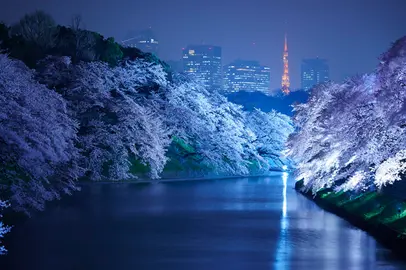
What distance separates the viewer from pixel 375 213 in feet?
76.6

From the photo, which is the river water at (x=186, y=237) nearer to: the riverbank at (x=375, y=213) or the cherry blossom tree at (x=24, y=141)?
the riverbank at (x=375, y=213)

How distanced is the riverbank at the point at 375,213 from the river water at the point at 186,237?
0.43 metres

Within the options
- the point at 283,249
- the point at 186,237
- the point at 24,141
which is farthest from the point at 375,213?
the point at 24,141

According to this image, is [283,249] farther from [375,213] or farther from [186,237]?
[375,213]

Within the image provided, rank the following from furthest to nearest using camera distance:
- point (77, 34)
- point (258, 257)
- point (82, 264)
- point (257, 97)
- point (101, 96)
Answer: point (257, 97)
point (77, 34)
point (101, 96)
point (258, 257)
point (82, 264)

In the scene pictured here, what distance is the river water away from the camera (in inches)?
625

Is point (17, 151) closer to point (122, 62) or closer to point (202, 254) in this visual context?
point (202, 254)

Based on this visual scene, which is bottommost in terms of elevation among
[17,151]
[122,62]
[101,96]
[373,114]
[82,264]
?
[82,264]

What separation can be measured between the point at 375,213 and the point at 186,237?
7183 mm

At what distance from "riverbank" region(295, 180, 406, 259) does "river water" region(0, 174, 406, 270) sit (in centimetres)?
→ 43

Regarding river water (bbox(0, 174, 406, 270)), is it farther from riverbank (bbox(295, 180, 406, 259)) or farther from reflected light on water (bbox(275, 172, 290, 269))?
riverbank (bbox(295, 180, 406, 259))

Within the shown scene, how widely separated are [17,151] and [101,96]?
905 inches

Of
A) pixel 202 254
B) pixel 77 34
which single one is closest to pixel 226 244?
pixel 202 254

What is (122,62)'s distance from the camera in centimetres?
5197
